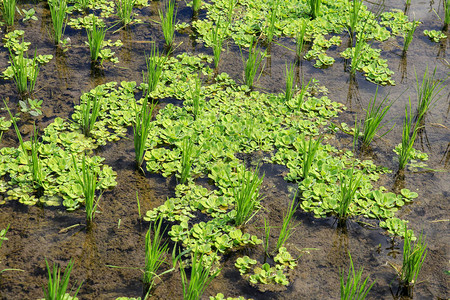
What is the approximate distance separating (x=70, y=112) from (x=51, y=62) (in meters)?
0.74

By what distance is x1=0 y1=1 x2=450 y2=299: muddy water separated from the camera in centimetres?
251

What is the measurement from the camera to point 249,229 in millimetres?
2879

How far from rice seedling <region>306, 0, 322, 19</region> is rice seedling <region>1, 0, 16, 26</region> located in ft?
9.30

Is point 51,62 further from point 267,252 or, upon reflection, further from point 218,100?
point 267,252

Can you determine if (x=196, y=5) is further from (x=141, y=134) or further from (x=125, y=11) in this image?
(x=141, y=134)

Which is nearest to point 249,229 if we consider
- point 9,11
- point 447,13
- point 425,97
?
point 425,97

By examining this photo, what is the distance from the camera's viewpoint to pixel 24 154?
302 centimetres

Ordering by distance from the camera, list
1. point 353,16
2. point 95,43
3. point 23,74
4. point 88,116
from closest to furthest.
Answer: point 88,116 → point 23,74 → point 95,43 → point 353,16

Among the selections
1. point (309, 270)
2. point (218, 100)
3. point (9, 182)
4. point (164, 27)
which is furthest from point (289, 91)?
point (9, 182)

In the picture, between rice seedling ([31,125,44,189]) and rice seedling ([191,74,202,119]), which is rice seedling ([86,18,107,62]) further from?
rice seedling ([31,125,44,189])

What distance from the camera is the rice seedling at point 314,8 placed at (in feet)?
15.5

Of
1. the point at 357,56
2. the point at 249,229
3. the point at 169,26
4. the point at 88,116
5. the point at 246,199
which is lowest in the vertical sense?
the point at 249,229

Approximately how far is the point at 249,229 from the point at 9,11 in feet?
9.71

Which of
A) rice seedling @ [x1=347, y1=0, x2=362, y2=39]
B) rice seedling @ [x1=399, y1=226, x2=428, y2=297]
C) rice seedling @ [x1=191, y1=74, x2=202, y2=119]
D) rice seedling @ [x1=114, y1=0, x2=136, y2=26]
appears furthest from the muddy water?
rice seedling @ [x1=347, y1=0, x2=362, y2=39]
